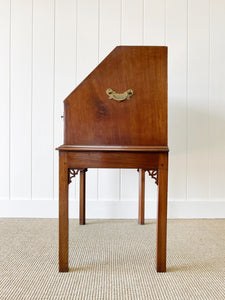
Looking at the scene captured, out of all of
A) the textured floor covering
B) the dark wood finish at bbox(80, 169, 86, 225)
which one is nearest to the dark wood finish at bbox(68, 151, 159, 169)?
the textured floor covering

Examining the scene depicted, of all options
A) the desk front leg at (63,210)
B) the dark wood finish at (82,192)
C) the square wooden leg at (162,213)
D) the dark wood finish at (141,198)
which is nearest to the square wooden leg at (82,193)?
the dark wood finish at (82,192)

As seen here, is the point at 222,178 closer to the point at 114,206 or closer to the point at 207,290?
the point at 114,206

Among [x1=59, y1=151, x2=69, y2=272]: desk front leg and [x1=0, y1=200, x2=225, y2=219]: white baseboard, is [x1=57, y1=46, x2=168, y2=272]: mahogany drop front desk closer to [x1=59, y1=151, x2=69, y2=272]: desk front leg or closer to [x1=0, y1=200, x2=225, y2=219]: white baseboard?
[x1=59, y1=151, x2=69, y2=272]: desk front leg

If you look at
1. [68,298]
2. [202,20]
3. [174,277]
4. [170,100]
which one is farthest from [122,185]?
[202,20]

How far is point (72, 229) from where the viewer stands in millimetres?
1917

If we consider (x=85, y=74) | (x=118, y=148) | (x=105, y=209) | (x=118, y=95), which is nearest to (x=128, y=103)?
(x=118, y=95)

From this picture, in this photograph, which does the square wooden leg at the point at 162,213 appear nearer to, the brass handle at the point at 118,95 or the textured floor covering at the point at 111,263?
the textured floor covering at the point at 111,263

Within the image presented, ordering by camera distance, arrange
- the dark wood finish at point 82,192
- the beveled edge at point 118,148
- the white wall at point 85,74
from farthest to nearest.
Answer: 1. the white wall at point 85,74
2. the dark wood finish at point 82,192
3. the beveled edge at point 118,148

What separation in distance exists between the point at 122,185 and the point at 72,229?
52 centimetres

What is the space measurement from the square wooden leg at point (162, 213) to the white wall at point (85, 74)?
891 millimetres

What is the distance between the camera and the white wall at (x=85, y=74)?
2176 millimetres

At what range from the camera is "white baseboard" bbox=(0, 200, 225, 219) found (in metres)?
2.20

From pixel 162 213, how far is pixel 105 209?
95cm

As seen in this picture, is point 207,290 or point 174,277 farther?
point 174,277
